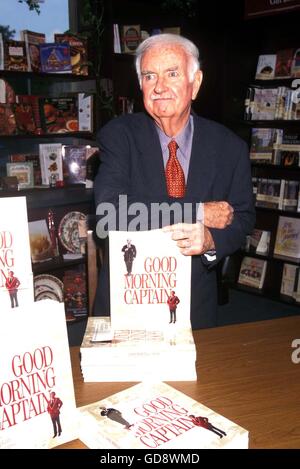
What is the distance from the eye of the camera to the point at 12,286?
925 millimetres

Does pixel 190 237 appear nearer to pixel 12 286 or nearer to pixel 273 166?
pixel 12 286

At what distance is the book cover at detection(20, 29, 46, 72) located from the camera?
3.29 m

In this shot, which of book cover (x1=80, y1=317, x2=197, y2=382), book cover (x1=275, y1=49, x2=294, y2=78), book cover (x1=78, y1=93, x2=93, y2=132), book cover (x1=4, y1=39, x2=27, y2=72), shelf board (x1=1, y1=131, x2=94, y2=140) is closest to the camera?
book cover (x1=80, y1=317, x2=197, y2=382)

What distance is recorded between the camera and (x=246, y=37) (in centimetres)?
408

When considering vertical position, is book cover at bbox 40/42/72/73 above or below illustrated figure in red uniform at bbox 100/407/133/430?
above

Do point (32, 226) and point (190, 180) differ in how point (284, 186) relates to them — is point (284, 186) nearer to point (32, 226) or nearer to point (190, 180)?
point (32, 226)

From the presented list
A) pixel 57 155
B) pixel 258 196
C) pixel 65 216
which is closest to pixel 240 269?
pixel 258 196

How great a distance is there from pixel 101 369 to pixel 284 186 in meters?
3.30

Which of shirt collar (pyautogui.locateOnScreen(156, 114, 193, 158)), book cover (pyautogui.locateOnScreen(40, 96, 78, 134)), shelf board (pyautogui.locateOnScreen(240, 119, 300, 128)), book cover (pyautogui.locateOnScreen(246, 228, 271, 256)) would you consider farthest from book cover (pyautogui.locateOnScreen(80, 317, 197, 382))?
book cover (pyautogui.locateOnScreen(246, 228, 271, 256))

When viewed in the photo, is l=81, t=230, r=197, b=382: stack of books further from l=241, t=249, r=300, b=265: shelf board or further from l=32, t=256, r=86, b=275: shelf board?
l=241, t=249, r=300, b=265: shelf board

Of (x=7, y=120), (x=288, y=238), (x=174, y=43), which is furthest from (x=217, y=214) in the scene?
(x=288, y=238)

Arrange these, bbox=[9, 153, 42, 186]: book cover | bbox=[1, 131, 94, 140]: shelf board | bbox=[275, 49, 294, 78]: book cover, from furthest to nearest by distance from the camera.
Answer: bbox=[275, 49, 294, 78]: book cover, bbox=[9, 153, 42, 186]: book cover, bbox=[1, 131, 94, 140]: shelf board

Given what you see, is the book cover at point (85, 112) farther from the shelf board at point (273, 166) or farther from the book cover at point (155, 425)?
the book cover at point (155, 425)

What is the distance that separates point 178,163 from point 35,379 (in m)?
0.94
